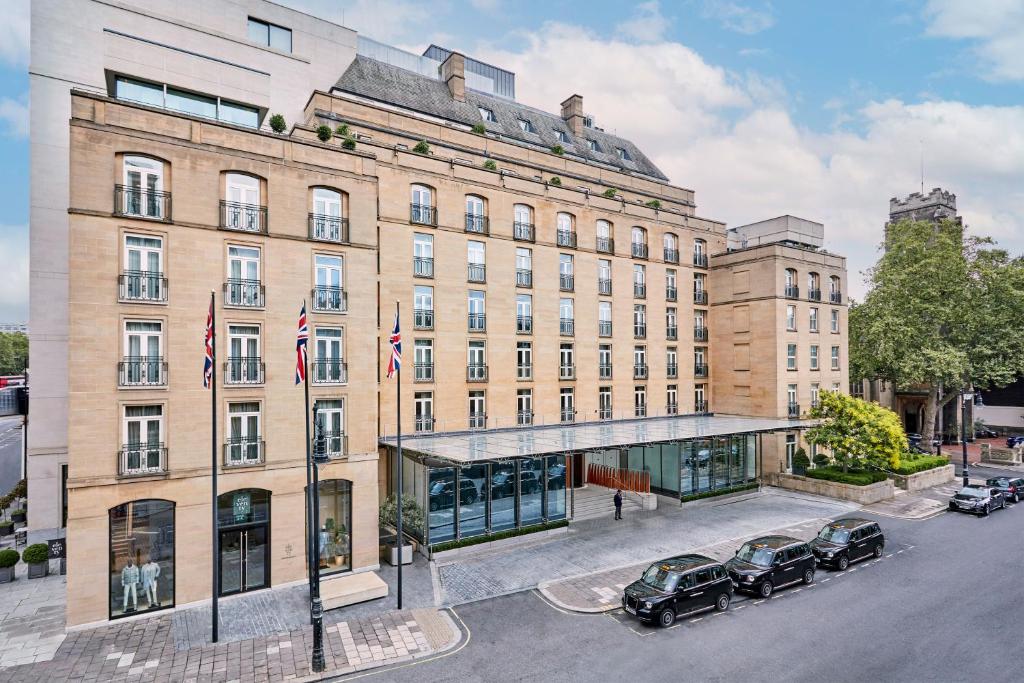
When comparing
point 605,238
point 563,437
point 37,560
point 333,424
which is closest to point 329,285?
point 333,424

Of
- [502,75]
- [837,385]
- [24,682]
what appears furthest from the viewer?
[502,75]

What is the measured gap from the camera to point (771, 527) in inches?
→ 1107

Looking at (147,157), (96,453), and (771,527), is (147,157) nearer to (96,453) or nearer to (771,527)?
(96,453)

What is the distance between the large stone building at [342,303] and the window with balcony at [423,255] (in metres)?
0.22

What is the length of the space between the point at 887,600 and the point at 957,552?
26.5 feet

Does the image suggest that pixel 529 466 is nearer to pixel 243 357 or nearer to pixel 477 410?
pixel 477 410

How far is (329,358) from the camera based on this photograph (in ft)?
73.4

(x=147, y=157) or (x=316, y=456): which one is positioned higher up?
(x=147, y=157)

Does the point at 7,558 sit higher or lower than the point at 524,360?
lower

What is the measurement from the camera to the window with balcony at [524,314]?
32625mm

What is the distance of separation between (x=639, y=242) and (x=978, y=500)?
23802 millimetres

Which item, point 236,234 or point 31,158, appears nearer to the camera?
point 236,234

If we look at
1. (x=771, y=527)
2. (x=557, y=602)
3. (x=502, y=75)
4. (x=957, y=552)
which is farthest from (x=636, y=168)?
(x=557, y=602)

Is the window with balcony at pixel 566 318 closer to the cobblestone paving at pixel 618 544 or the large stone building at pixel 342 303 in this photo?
the large stone building at pixel 342 303
